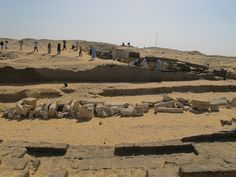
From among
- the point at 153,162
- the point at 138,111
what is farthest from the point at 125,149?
the point at 138,111

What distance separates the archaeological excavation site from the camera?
800 centimetres

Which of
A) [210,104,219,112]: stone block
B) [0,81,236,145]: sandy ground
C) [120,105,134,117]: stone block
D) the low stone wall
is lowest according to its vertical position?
[0,81,236,145]: sandy ground

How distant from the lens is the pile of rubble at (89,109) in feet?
45.0

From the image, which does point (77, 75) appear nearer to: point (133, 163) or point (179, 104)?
point (179, 104)

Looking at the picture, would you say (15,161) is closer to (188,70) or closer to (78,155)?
(78,155)

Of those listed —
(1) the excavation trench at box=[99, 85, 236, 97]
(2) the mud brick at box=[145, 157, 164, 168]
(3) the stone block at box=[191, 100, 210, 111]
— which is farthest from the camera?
(1) the excavation trench at box=[99, 85, 236, 97]

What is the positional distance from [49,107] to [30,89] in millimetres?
4028

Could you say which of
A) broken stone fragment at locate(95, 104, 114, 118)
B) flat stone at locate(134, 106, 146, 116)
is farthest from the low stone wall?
flat stone at locate(134, 106, 146, 116)

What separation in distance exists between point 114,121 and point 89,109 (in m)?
1.13

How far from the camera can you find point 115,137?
11.1m

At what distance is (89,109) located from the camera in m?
13.6

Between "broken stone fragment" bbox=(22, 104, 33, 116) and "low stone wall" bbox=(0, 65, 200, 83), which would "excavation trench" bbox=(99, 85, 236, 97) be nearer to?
"low stone wall" bbox=(0, 65, 200, 83)

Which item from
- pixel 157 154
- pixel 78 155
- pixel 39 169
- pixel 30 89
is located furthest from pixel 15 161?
pixel 30 89

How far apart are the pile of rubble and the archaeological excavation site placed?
0.04 meters
